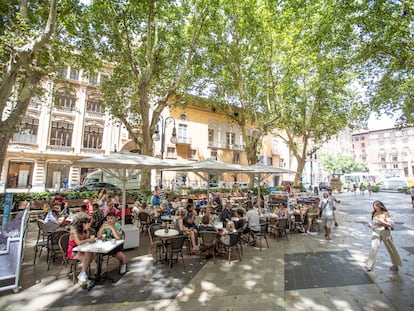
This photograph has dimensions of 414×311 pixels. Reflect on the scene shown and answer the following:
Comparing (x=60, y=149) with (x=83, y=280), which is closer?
(x=83, y=280)

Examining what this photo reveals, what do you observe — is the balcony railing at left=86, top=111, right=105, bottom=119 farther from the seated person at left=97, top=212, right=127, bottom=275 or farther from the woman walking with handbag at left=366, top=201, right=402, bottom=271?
the woman walking with handbag at left=366, top=201, right=402, bottom=271

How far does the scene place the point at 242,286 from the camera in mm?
3992

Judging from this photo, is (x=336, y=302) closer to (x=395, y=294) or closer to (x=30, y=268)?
(x=395, y=294)

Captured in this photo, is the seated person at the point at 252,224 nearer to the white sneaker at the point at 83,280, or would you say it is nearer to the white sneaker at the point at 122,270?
the white sneaker at the point at 122,270

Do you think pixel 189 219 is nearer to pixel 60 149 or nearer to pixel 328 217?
pixel 328 217

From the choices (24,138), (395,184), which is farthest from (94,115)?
(395,184)

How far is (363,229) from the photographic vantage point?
8359 mm

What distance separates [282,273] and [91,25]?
45.4 feet

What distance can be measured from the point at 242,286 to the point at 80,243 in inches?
129

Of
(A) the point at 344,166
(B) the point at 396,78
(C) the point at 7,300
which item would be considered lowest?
(C) the point at 7,300

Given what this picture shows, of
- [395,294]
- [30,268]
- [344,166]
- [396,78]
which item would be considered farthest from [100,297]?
[344,166]

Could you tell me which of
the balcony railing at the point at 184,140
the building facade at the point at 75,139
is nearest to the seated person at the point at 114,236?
the building facade at the point at 75,139

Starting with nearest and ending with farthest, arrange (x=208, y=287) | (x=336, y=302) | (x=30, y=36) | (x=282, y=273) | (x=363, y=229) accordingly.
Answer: (x=336, y=302) → (x=208, y=287) → (x=282, y=273) → (x=30, y=36) → (x=363, y=229)

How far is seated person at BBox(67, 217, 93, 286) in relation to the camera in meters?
3.96
